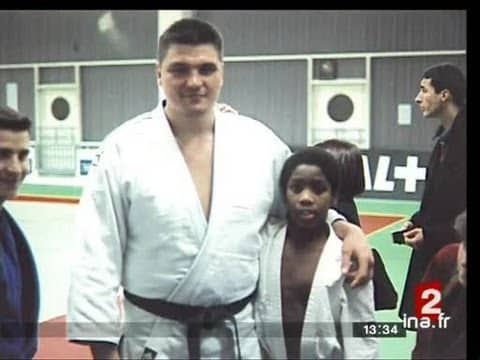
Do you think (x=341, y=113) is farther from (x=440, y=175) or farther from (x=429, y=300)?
(x=429, y=300)

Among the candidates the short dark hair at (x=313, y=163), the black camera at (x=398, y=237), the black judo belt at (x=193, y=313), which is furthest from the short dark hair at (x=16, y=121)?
the black camera at (x=398, y=237)

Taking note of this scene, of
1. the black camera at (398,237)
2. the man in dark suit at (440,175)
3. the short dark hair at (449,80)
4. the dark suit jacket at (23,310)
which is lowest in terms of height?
the dark suit jacket at (23,310)

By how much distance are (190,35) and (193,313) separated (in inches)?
33.3

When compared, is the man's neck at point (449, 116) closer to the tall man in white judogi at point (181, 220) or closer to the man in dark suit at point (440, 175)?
the man in dark suit at point (440, 175)

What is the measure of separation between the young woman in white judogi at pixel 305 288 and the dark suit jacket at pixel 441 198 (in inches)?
7.2

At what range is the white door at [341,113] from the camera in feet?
6.66

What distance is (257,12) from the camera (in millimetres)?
2045

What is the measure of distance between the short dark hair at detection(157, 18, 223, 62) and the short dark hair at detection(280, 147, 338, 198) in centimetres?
38

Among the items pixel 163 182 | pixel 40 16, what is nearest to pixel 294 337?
pixel 163 182

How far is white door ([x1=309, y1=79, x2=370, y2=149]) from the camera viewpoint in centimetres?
203

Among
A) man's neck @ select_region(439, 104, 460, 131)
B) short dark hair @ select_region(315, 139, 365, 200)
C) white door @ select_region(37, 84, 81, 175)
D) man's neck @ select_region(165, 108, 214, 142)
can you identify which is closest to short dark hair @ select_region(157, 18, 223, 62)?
man's neck @ select_region(165, 108, 214, 142)

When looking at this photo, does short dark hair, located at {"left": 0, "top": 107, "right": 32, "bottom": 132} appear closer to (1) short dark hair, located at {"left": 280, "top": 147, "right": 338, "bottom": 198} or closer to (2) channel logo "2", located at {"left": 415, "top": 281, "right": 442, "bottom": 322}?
(1) short dark hair, located at {"left": 280, "top": 147, "right": 338, "bottom": 198}

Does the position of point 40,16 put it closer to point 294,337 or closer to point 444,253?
point 294,337

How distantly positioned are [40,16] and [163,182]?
25.4 inches
